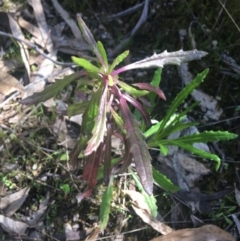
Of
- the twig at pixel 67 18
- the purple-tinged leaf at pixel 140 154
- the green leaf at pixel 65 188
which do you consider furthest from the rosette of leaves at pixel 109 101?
the twig at pixel 67 18

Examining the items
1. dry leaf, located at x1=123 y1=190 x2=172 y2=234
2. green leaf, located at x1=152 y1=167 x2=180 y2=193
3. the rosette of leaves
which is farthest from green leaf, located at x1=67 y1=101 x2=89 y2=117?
dry leaf, located at x1=123 y1=190 x2=172 y2=234

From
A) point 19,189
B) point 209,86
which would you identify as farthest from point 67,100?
point 209,86

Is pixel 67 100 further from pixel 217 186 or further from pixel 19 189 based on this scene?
pixel 217 186

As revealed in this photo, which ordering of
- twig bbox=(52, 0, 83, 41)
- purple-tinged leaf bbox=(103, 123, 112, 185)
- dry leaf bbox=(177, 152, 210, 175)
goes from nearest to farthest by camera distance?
purple-tinged leaf bbox=(103, 123, 112, 185) → dry leaf bbox=(177, 152, 210, 175) → twig bbox=(52, 0, 83, 41)

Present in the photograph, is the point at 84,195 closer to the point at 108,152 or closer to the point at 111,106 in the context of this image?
the point at 108,152

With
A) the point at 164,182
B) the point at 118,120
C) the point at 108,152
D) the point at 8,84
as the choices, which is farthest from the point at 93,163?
the point at 8,84

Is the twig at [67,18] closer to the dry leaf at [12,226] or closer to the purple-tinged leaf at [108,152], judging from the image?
the purple-tinged leaf at [108,152]

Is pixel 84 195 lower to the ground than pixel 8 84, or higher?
lower

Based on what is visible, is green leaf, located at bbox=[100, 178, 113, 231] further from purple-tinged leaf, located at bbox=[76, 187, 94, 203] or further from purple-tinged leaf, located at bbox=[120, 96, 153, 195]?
purple-tinged leaf, located at bbox=[120, 96, 153, 195]
